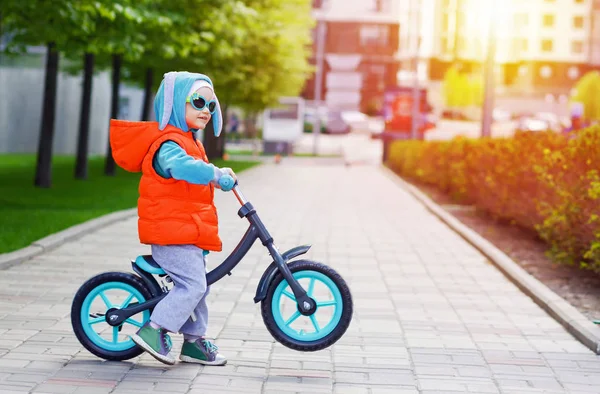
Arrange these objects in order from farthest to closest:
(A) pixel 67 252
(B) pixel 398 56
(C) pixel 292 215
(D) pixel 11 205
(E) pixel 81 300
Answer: (B) pixel 398 56 < (C) pixel 292 215 < (D) pixel 11 205 < (A) pixel 67 252 < (E) pixel 81 300

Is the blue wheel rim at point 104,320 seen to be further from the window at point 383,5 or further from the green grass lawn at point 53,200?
the window at point 383,5

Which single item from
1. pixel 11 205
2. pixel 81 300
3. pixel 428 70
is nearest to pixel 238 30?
pixel 11 205

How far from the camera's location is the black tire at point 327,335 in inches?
226

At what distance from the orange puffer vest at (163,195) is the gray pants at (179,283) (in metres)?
0.06

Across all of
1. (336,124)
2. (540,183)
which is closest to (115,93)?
(540,183)

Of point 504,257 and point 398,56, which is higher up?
point 398,56

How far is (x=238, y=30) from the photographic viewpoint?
69.1 ft

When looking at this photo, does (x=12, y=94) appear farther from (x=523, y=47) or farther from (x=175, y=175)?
(x=523, y=47)

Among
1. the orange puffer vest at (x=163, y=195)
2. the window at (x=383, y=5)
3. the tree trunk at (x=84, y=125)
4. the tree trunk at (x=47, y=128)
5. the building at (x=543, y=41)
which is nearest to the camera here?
the orange puffer vest at (x=163, y=195)

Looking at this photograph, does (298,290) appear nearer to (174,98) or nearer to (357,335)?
(174,98)

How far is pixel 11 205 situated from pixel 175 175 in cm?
1054

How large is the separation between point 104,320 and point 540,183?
7.66 meters

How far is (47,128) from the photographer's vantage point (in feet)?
62.3

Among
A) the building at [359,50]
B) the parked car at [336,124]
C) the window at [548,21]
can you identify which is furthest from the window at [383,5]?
the parked car at [336,124]
